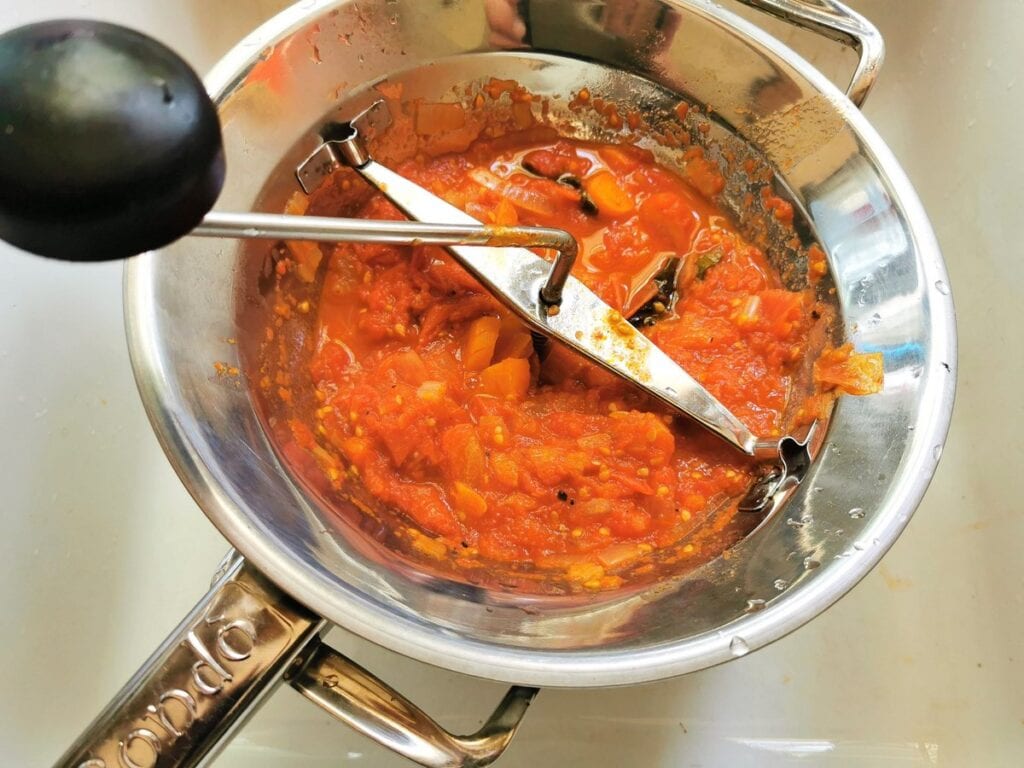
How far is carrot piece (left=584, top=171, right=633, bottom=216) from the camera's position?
99cm

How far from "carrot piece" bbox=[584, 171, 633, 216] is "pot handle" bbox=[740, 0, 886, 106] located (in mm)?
268

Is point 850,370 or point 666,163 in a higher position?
point 666,163

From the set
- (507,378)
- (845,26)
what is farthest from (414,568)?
(845,26)

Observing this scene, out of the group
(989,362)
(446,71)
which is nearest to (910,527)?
(989,362)

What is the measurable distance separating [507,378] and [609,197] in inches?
11.9

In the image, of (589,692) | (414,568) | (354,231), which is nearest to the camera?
(354,231)

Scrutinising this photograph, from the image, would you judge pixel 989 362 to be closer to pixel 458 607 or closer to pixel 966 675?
pixel 966 675

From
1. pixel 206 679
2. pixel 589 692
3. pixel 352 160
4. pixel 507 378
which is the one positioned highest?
pixel 352 160

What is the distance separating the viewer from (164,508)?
1040mm

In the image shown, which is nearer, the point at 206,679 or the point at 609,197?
the point at 206,679

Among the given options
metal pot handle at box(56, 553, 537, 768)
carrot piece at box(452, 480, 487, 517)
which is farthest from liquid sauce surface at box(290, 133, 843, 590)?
metal pot handle at box(56, 553, 537, 768)

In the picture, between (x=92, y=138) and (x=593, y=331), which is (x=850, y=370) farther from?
(x=92, y=138)

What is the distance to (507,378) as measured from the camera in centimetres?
88

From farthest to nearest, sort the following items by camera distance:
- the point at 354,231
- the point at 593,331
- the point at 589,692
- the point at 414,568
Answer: the point at 589,692
the point at 593,331
the point at 414,568
the point at 354,231
